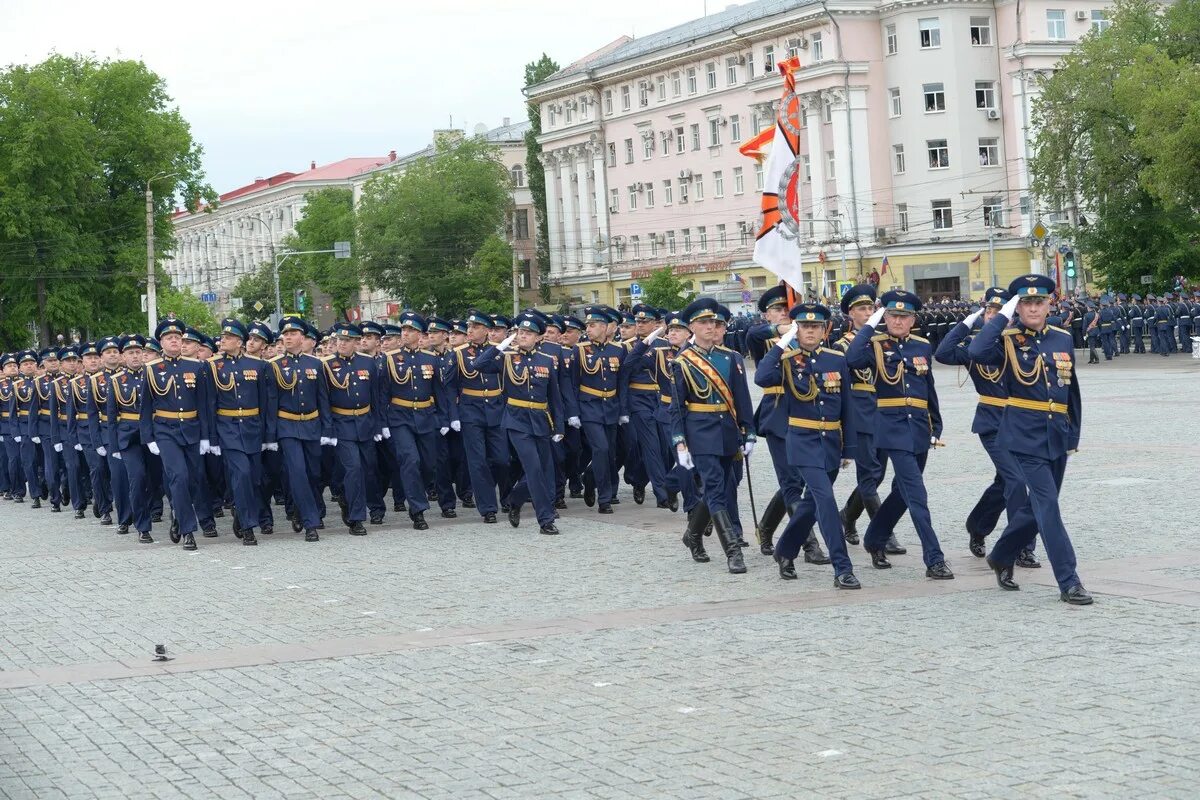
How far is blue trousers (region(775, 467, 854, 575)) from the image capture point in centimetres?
1101

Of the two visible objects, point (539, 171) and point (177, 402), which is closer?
point (177, 402)

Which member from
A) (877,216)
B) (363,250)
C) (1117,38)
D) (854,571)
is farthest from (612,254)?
(854,571)

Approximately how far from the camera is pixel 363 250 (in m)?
95.6

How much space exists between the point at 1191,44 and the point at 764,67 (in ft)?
95.5

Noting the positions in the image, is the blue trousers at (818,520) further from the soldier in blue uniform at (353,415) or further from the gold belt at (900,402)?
the soldier in blue uniform at (353,415)

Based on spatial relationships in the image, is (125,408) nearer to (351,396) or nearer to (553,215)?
(351,396)

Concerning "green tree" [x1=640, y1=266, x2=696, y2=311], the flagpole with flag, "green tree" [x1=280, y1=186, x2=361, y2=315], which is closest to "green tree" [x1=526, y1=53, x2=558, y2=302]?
"green tree" [x1=280, y1=186, x2=361, y2=315]

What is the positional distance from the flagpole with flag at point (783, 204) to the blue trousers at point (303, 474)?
511 cm

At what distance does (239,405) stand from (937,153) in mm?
60543

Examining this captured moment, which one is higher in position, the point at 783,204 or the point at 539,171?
the point at 539,171

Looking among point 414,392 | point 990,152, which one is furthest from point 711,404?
point 990,152

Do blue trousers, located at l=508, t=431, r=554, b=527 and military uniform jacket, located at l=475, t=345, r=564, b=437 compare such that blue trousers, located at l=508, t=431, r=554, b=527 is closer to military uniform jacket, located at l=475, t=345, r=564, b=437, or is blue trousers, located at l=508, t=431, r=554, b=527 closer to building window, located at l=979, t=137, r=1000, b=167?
military uniform jacket, located at l=475, t=345, r=564, b=437

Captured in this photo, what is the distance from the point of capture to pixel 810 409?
37.5 ft

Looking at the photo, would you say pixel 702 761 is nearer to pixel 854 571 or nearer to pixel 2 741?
pixel 2 741
